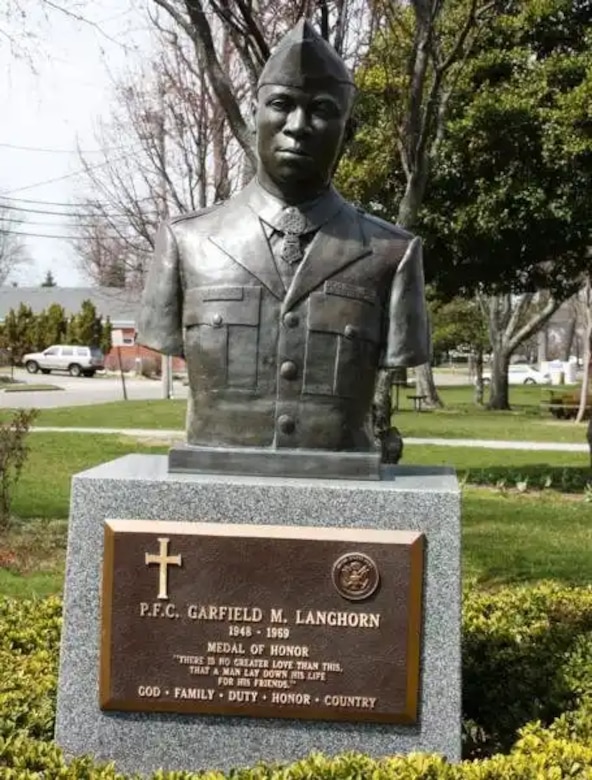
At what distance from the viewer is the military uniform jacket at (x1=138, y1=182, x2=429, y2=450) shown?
13.9ft

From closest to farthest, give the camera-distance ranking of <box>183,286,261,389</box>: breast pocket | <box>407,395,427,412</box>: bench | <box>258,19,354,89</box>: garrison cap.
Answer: <box>258,19,354,89</box>: garrison cap → <box>183,286,261,389</box>: breast pocket → <box>407,395,427,412</box>: bench

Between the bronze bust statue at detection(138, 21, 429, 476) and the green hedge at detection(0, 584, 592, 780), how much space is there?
4.00 ft

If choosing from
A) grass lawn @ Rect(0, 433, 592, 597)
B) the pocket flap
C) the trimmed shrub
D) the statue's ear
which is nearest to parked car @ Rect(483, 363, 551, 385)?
grass lawn @ Rect(0, 433, 592, 597)

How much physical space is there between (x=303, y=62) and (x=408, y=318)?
1.08m

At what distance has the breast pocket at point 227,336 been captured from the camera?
13.9 ft

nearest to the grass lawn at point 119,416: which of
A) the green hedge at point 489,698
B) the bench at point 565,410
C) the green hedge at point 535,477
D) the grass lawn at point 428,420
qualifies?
the grass lawn at point 428,420

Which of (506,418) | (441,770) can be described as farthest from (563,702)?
(506,418)

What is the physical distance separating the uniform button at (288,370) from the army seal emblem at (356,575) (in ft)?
2.41

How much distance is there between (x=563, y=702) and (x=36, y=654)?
2.47 meters

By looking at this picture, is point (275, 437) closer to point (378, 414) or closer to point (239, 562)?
point (239, 562)

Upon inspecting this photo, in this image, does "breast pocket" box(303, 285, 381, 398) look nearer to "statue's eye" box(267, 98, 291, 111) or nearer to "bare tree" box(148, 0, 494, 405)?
"statue's eye" box(267, 98, 291, 111)

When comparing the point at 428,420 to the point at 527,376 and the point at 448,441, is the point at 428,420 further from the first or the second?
the point at 527,376

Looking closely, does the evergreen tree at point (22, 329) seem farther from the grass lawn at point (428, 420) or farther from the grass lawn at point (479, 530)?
the grass lawn at point (479, 530)

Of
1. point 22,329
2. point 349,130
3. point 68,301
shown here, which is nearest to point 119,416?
point 349,130
